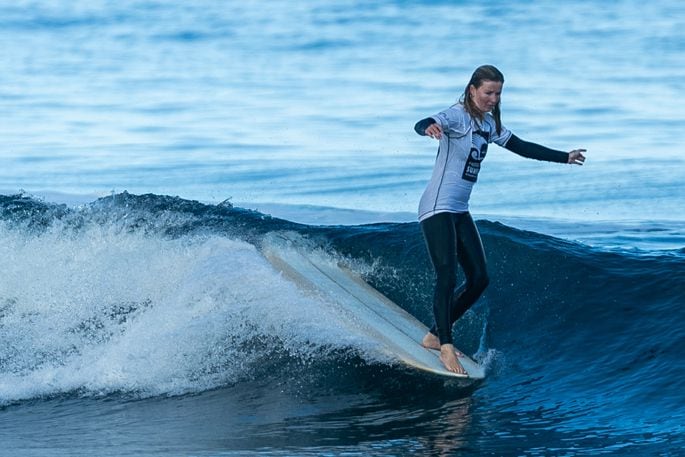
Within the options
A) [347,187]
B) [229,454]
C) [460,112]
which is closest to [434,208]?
[460,112]

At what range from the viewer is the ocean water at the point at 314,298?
5.62 m

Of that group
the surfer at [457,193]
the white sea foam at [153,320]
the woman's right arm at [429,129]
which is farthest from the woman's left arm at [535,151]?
the white sea foam at [153,320]

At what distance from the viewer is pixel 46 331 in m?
7.36

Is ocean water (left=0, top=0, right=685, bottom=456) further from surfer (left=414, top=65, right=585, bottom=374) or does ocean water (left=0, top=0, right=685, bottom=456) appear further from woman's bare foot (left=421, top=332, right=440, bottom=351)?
surfer (left=414, top=65, right=585, bottom=374)

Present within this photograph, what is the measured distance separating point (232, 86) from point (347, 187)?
40.6ft

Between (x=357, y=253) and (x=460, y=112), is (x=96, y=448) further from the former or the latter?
(x=357, y=253)

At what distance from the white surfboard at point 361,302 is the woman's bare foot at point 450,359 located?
3 cm

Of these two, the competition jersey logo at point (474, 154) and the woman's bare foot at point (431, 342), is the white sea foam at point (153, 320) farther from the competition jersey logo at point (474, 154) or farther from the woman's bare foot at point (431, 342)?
the competition jersey logo at point (474, 154)

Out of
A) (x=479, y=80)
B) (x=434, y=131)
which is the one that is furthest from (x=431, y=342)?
(x=479, y=80)

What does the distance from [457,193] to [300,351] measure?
1328 millimetres

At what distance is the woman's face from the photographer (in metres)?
5.97

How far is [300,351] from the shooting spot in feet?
21.7

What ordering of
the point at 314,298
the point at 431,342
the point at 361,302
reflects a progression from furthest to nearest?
1. the point at 361,302
2. the point at 314,298
3. the point at 431,342

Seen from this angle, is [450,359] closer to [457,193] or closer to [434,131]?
[457,193]
